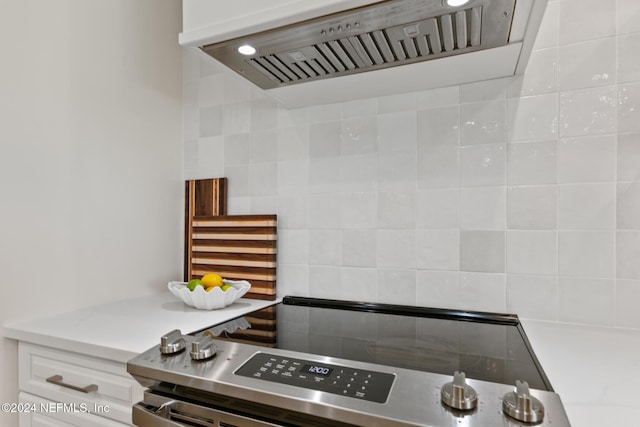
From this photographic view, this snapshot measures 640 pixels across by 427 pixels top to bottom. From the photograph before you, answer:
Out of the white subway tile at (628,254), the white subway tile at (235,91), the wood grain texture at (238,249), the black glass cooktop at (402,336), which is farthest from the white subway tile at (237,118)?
the white subway tile at (628,254)

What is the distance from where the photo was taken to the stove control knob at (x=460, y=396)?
0.54m

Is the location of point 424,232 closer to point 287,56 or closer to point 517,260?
point 517,260

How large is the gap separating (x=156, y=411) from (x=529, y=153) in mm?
1166

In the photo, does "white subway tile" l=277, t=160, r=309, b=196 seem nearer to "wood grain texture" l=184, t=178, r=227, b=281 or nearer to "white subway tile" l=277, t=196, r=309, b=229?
"white subway tile" l=277, t=196, r=309, b=229

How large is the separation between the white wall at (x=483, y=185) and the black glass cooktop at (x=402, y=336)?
7 centimetres

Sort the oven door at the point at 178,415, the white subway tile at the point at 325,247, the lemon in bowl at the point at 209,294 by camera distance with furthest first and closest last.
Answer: the white subway tile at the point at 325,247 → the lemon in bowl at the point at 209,294 → the oven door at the point at 178,415

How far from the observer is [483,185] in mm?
1106

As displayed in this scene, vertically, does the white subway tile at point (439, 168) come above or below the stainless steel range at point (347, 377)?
above

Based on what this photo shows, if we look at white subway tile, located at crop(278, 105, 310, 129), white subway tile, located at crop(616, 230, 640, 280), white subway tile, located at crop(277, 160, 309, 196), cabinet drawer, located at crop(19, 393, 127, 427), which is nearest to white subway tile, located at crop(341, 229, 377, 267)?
white subway tile, located at crop(277, 160, 309, 196)

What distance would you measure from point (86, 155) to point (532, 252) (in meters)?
1.50

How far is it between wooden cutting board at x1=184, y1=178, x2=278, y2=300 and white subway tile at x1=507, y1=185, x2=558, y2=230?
0.81m

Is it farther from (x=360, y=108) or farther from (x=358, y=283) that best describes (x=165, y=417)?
(x=360, y=108)

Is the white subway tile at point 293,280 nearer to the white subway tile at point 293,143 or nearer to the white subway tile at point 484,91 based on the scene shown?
the white subway tile at point 293,143

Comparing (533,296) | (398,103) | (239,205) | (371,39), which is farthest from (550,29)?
(239,205)
